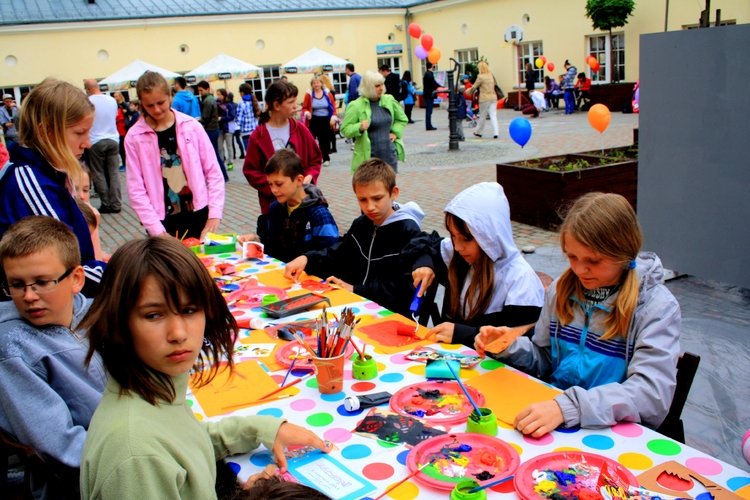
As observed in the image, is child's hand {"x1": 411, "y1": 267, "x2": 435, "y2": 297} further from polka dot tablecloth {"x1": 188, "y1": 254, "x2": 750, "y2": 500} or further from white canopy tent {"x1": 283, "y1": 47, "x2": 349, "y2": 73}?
Answer: white canopy tent {"x1": 283, "y1": 47, "x2": 349, "y2": 73}

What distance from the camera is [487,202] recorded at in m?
2.81

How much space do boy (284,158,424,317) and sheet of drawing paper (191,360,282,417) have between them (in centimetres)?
113

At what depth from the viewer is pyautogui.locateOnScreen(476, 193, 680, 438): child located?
6.12ft

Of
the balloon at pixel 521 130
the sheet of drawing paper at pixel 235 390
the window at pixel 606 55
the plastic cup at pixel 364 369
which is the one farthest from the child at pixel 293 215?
the window at pixel 606 55

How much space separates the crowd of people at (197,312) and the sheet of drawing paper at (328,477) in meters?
0.04

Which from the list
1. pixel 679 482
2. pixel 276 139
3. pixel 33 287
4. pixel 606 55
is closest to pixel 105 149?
pixel 276 139

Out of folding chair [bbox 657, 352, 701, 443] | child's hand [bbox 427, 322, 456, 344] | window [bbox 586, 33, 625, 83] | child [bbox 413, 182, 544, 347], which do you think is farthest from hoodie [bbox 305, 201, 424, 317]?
window [bbox 586, 33, 625, 83]

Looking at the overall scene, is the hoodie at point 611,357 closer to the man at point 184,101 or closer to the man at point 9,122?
the man at point 184,101

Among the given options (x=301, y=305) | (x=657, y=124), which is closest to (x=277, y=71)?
(x=657, y=124)

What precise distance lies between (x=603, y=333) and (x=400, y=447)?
83 cm

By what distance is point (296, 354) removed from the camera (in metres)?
2.53

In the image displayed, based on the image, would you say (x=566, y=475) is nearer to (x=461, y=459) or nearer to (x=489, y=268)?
(x=461, y=459)

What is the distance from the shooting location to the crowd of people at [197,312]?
150 centimetres

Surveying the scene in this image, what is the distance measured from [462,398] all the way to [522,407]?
19 centimetres
